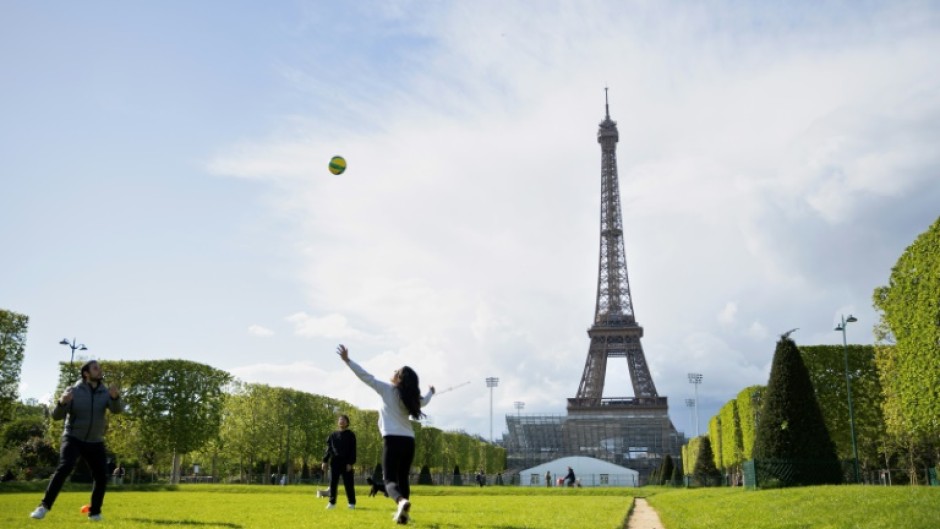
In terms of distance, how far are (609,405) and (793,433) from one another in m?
74.2

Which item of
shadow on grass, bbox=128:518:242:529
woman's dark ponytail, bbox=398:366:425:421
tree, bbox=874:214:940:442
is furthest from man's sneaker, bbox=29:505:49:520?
tree, bbox=874:214:940:442

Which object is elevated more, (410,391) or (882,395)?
(882,395)

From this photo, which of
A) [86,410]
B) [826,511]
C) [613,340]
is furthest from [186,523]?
[613,340]

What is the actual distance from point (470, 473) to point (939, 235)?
222 ft

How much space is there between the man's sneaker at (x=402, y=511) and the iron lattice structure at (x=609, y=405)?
86.0 meters

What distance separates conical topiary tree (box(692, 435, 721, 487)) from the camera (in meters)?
48.7

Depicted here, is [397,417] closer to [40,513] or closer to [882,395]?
[40,513]

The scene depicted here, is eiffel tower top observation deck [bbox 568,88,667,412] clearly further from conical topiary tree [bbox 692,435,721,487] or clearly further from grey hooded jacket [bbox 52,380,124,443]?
grey hooded jacket [bbox 52,380,124,443]

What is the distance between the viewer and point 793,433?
2231cm

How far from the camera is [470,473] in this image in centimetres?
8588

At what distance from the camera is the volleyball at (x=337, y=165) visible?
18.5m

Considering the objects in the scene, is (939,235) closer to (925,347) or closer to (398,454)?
(925,347)

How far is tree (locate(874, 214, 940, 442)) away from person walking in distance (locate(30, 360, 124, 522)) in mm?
22263

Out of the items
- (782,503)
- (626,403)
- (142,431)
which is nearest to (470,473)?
(626,403)
